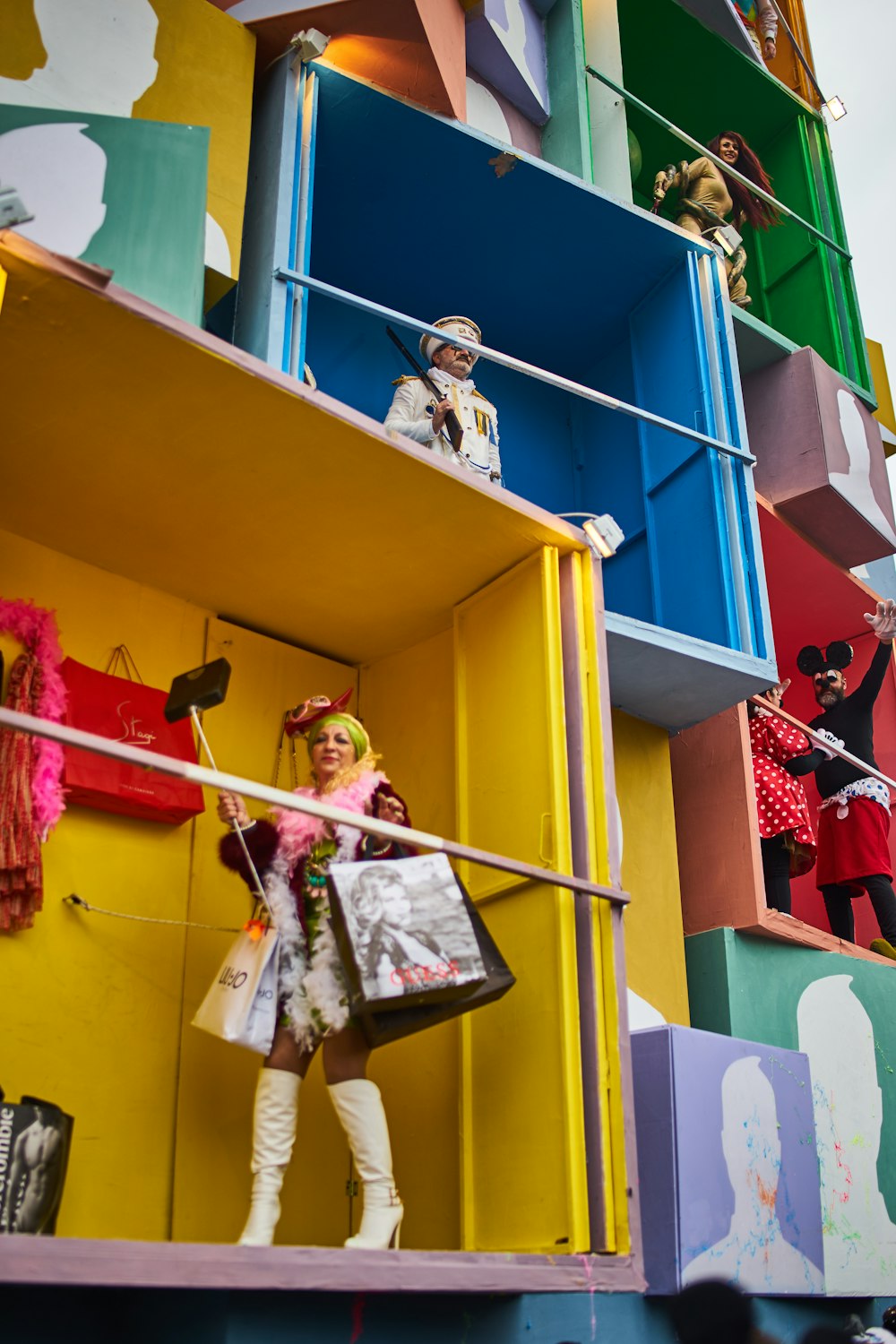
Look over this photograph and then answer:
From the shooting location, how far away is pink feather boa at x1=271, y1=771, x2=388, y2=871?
16.7ft

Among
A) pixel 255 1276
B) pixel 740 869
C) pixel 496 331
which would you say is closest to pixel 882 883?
pixel 740 869

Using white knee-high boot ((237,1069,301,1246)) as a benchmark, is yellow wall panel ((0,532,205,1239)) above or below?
above

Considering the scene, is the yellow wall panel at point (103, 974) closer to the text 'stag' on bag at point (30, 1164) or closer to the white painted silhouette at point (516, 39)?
the text 'stag' on bag at point (30, 1164)

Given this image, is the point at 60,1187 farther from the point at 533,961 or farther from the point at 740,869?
the point at 740,869

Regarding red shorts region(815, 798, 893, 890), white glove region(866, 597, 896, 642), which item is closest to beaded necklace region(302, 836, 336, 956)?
red shorts region(815, 798, 893, 890)

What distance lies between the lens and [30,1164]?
4.20 metres

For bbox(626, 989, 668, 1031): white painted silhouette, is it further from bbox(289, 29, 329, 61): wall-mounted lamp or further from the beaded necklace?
bbox(289, 29, 329, 61): wall-mounted lamp

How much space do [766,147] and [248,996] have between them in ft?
32.1

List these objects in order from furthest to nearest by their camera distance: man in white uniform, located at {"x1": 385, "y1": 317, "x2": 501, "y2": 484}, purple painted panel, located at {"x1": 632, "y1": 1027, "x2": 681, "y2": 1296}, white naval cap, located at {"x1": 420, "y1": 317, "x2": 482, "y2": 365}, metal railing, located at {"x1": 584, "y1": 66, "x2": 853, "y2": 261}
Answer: metal railing, located at {"x1": 584, "y1": 66, "x2": 853, "y2": 261} → white naval cap, located at {"x1": 420, "y1": 317, "x2": 482, "y2": 365} → man in white uniform, located at {"x1": 385, "y1": 317, "x2": 501, "y2": 484} → purple painted panel, located at {"x1": 632, "y1": 1027, "x2": 681, "y2": 1296}

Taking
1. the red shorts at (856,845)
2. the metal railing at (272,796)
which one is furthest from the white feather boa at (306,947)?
the red shorts at (856,845)

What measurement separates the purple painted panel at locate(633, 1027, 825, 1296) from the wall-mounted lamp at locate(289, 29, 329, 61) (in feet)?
16.0

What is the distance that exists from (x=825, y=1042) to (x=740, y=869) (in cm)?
98

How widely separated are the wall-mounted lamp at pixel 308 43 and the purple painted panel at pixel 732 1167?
16.0ft

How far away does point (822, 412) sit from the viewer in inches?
391
